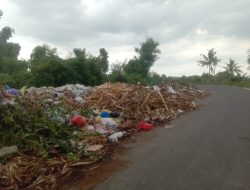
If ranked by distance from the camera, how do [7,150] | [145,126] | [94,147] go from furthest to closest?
[145,126] < [94,147] < [7,150]

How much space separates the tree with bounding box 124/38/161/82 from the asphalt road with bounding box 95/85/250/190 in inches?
1462

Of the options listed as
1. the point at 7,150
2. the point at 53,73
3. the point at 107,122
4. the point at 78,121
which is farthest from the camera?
the point at 53,73

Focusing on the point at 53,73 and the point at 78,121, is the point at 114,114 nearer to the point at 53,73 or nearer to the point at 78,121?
the point at 78,121

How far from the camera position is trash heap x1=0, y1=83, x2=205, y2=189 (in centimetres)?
539

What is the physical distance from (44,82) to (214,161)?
23949mm

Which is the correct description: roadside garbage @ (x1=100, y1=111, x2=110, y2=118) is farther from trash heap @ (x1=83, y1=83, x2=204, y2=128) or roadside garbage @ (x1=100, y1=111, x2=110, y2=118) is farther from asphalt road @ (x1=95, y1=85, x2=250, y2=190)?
asphalt road @ (x1=95, y1=85, x2=250, y2=190)

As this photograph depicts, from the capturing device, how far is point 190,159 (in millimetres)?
6070

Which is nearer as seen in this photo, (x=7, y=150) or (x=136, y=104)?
(x=7, y=150)

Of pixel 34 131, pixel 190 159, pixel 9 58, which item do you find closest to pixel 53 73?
pixel 9 58

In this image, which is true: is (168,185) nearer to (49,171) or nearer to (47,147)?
(49,171)

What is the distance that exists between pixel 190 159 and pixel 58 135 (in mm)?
2536

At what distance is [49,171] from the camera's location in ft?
18.0

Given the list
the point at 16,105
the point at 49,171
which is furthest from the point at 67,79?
the point at 49,171

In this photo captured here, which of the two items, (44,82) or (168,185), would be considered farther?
(44,82)
